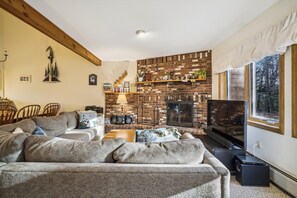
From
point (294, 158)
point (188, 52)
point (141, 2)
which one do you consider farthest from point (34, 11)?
point (294, 158)

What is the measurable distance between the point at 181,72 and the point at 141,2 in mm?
2727

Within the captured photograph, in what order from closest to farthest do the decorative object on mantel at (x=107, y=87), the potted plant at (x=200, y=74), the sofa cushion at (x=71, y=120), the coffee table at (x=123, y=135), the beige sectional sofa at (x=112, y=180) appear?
the beige sectional sofa at (x=112, y=180) → the coffee table at (x=123, y=135) → the sofa cushion at (x=71, y=120) → the potted plant at (x=200, y=74) → the decorative object on mantel at (x=107, y=87)

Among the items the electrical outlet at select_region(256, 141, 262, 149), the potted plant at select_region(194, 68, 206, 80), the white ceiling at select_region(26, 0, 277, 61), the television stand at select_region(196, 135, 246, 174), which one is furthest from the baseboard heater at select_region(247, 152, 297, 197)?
the potted plant at select_region(194, 68, 206, 80)

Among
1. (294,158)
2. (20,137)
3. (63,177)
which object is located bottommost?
(294,158)

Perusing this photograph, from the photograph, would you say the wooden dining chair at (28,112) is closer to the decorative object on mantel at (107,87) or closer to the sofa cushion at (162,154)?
the decorative object on mantel at (107,87)

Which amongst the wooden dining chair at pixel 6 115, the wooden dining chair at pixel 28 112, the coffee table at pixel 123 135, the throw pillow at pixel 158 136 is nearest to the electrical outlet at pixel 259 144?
the throw pillow at pixel 158 136

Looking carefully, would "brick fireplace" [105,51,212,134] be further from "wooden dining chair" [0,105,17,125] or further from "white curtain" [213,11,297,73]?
"wooden dining chair" [0,105,17,125]

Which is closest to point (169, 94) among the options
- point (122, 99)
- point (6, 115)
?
point (122, 99)

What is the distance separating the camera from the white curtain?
1.97 meters

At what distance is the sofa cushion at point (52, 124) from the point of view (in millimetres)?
2971

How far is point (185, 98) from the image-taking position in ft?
15.1

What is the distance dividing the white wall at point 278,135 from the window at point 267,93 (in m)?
0.09

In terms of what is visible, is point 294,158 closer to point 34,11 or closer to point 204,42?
point 204,42

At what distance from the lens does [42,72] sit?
5.56 meters
